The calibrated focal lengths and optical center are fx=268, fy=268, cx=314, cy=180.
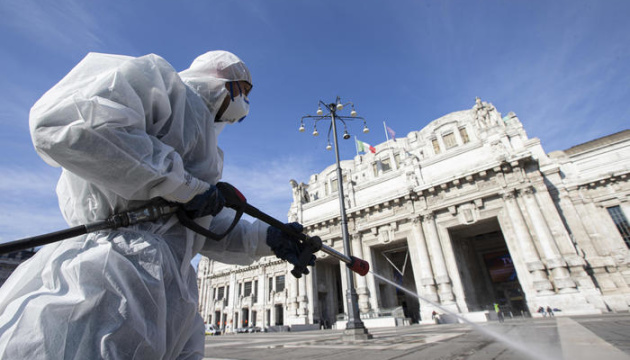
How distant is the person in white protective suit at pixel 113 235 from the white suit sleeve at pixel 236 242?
350mm

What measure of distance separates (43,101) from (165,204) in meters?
0.55

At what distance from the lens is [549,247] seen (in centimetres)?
1406

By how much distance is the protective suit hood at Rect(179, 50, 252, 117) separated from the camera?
1.61 m

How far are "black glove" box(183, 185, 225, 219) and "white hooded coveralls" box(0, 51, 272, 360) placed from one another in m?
0.04

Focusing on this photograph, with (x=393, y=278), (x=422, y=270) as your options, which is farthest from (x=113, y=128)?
(x=393, y=278)

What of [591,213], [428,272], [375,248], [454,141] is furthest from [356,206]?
[591,213]

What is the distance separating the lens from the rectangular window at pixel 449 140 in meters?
23.4

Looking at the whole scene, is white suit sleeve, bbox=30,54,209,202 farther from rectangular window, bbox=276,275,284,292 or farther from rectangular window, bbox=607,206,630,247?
rectangular window, bbox=276,275,284,292

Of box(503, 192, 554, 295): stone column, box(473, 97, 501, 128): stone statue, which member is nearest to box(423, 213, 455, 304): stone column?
box(503, 192, 554, 295): stone column

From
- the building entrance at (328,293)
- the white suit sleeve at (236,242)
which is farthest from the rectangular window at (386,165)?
the white suit sleeve at (236,242)

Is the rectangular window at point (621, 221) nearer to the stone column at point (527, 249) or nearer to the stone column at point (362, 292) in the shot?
the stone column at point (527, 249)

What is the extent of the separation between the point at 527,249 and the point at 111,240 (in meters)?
18.9

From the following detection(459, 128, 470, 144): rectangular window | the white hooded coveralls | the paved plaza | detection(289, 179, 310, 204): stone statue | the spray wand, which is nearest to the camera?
the white hooded coveralls

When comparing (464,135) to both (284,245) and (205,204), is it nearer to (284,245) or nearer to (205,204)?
(284,245)
